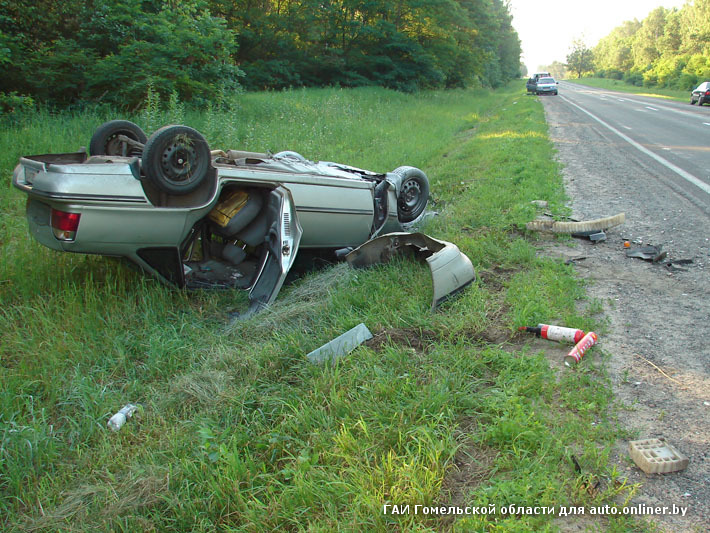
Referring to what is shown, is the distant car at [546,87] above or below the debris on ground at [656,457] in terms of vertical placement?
above

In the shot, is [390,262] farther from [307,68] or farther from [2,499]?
[307,68]

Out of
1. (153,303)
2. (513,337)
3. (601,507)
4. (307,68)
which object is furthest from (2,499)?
(307,68)

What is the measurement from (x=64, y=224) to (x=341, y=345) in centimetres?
218

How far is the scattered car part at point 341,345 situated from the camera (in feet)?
10.7

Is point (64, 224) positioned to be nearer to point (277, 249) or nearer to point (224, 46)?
point (277, 249)

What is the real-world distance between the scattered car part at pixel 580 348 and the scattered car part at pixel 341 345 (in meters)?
1.29

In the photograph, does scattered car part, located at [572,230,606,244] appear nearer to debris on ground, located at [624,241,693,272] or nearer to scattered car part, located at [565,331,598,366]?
debris on ground, located at [624,241,693,272]

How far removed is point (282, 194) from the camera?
169 inches

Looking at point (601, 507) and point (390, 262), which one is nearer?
point (601, 507)

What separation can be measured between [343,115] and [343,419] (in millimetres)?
12773

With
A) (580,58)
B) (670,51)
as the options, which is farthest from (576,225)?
(580,58)

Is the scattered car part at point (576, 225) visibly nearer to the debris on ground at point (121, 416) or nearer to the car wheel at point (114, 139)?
the car wheel at point (114, 139)

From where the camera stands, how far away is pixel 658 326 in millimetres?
3611

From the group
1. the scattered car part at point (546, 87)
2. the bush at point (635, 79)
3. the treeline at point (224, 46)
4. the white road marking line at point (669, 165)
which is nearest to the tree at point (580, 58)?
the bush at point (635, 79)
